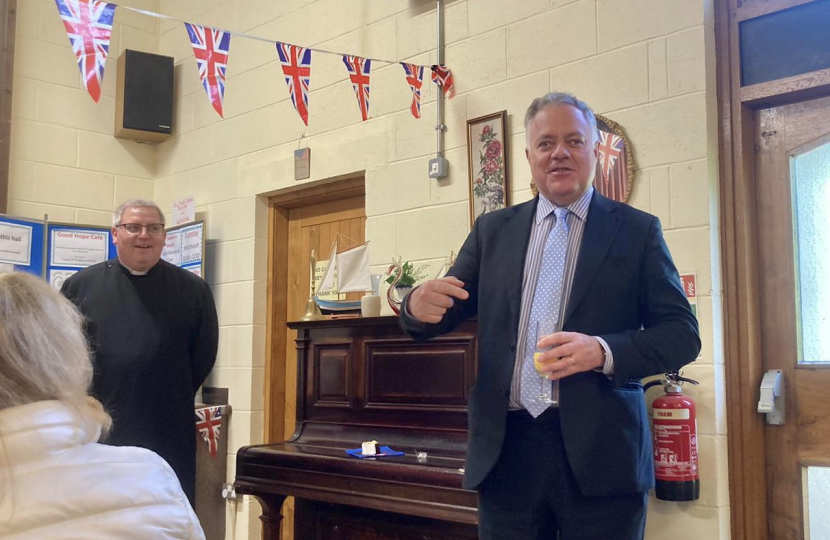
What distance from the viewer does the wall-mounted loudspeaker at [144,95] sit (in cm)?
476

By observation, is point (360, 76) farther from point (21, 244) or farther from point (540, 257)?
point (21, 244)

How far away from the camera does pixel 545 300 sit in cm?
159

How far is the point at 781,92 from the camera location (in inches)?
99.3

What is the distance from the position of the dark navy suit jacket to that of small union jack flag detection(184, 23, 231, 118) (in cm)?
178

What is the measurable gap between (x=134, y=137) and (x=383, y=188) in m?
2.13

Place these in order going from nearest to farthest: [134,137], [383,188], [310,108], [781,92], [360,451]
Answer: [781,92] < [360,451] < [383,188] < [310,108] < [134,137]

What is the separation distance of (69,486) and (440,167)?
254cm

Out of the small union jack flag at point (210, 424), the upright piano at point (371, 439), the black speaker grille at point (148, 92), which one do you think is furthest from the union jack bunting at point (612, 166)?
the black speaker grille at point (148, 92)

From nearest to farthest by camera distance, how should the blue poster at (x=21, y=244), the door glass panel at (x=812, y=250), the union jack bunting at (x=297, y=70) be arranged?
the door glass panel at (x=812, y=250) < the union jack bunting at (x=297, y=70) < the blue poster at (x=21, y=244)

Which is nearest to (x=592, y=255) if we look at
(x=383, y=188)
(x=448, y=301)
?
(x=448, y=301)

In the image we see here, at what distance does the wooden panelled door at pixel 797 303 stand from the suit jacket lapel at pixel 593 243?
120cm

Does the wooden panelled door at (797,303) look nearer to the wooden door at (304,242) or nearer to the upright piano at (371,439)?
the upright piano at (371,439)

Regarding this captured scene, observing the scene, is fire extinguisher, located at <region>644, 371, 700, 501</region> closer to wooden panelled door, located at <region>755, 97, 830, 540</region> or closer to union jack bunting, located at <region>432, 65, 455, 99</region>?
wooden panelled door, located at <region>755, 97, 830, 540</region>

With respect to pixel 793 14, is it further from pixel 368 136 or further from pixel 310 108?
pixel 310 108
